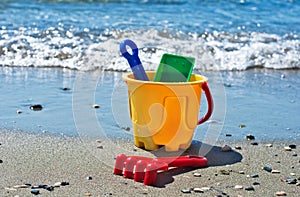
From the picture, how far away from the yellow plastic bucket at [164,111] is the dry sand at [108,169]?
0.12 meters

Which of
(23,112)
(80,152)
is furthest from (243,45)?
(80,152)

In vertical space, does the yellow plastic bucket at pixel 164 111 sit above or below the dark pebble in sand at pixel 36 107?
above

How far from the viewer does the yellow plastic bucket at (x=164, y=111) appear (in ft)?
12.2

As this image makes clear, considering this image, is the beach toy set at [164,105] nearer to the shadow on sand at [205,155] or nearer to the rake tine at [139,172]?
the shadow on sand at [205,155]

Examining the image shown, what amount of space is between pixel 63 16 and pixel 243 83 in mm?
4575

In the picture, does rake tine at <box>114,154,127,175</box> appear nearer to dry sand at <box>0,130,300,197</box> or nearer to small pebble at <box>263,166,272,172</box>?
dry sand at <box>0,130,300,197</box>

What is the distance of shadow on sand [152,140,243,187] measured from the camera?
350cm

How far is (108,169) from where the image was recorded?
3.53 m

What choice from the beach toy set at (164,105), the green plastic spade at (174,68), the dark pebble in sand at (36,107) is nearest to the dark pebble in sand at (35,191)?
the beach toy set at (164,105)

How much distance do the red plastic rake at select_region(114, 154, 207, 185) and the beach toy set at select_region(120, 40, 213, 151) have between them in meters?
0.23

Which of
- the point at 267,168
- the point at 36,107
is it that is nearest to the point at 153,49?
the point at 36,107

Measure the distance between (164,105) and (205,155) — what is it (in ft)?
1.33

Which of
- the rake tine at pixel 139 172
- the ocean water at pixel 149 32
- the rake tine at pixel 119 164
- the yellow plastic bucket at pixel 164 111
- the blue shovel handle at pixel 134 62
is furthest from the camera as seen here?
the ocean water at pixel 149 32

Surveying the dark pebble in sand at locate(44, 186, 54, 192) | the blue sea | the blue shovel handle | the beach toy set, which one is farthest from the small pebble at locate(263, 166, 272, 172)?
the dark pebble in sand at locate(44, 186, 54, 192)
